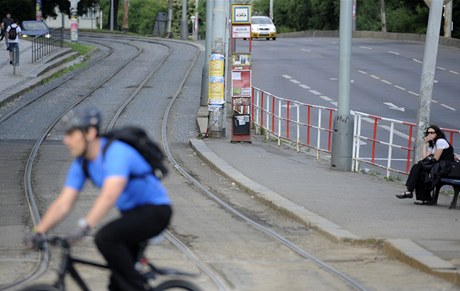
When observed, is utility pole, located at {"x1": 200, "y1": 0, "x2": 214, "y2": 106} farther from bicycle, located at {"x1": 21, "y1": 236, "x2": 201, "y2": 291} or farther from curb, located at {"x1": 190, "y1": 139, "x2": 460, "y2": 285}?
bicycle, located at {"x1": 21, "y1": 236, "x2": 201, "y2": 291}

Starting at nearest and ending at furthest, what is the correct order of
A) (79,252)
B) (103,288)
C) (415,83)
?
(103,288), (79,252), (415,83)

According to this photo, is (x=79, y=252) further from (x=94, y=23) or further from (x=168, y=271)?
(x=94, y=23)

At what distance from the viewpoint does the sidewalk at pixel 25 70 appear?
1387 inches

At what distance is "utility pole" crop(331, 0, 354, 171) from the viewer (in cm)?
2067

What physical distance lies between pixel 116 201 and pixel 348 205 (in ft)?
29.1

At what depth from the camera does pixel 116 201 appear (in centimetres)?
645

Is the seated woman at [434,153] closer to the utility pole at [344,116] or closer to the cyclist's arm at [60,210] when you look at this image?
the utility pole at [344,116]

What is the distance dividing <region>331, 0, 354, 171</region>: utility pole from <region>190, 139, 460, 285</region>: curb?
2.46 metres

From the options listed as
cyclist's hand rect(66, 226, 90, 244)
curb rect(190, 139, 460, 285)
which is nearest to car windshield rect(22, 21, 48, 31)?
curb rect(190, 139, 460, 285)

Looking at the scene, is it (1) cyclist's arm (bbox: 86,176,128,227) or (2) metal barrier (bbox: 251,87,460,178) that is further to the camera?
(2) metal barrier (bbox: 251,87,460,178)

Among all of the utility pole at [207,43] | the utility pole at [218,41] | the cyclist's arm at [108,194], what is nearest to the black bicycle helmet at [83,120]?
the cyclist's arm at [108,194]

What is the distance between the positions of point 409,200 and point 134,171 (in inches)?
403

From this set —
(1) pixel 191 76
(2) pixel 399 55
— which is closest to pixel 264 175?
(1) pixel 191 76

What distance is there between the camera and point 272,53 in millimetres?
56781
